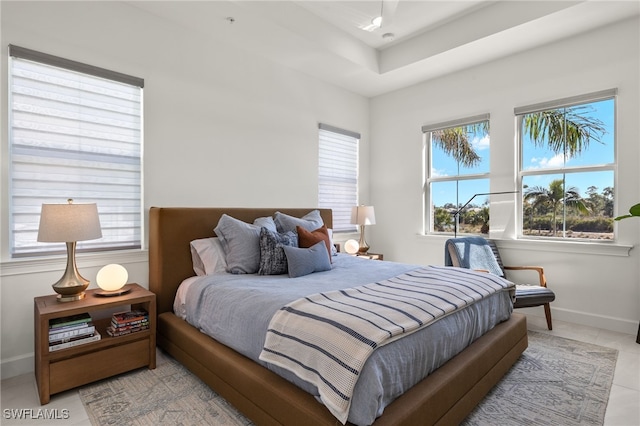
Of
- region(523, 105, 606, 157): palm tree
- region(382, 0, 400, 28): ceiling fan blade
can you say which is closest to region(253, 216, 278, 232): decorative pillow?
region(382, 0, 400, 28): ceiling fan blade

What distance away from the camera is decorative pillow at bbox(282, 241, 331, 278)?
2.70 m

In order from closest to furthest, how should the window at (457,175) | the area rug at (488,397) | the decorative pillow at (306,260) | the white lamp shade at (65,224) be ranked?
the area rug at (488,397) < the white lamp shade at (65,224) < the decorative pillow at (306,260) < the window at (457,175)

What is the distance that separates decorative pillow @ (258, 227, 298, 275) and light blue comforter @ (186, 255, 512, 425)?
0.35 ft

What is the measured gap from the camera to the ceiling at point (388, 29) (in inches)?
121

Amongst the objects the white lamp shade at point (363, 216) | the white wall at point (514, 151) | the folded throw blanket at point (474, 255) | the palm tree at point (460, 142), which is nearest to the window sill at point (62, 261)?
the white lamp shade at point (363, 216)

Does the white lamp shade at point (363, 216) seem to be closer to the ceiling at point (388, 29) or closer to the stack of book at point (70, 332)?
the ceiling at point (388, 29)

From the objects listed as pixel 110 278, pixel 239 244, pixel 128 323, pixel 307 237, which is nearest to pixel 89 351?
pixel 128 323

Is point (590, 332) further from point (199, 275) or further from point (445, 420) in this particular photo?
point (199, 275)

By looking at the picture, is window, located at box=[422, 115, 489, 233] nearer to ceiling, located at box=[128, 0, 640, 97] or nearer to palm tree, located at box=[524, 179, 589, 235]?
palm tree, located at box=[524, 179, 589, 235]

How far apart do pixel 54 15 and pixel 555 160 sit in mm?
4816

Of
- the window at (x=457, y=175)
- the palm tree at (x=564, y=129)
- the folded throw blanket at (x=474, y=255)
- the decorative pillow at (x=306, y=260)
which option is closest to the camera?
the decorative pillow at (x=306, y=260)

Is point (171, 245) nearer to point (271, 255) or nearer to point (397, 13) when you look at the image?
point (271, 255)

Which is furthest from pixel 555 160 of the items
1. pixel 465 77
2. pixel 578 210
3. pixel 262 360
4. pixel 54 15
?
pixel 54 15

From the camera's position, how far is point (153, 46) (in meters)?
3.04
